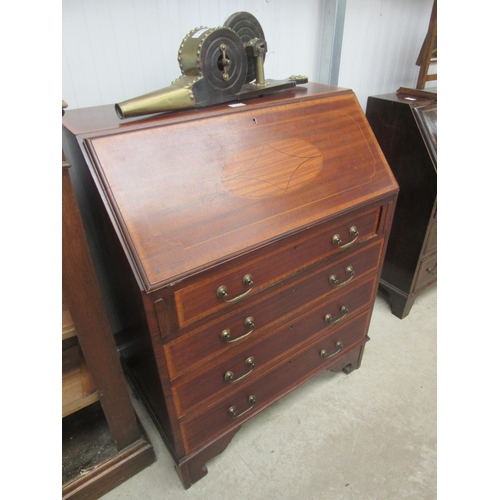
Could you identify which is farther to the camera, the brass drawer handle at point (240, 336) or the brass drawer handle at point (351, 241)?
the brass drawer handle at point (351, 241)

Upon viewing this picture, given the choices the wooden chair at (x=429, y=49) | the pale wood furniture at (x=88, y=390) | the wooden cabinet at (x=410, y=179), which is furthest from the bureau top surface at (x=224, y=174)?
the wooden chair at (x=429, y=49)

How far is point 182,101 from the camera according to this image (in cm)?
102

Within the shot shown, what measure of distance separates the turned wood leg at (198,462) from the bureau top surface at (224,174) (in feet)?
2.42

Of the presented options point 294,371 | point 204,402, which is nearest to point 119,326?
point 204,402

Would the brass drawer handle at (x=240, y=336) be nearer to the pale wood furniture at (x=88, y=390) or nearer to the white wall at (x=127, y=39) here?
the pale wood furniture at (x=88, y=390)

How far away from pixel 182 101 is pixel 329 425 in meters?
1.36

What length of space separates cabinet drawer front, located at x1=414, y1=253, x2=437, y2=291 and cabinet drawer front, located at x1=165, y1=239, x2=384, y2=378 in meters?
0.69

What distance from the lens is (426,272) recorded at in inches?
78.1

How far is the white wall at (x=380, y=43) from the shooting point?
1838 mm

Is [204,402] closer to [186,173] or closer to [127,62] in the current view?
[186,173]

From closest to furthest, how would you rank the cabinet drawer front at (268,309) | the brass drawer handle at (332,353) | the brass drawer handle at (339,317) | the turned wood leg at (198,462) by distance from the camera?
the cabinet drawer front at (268,309)
the turned wood leg at (198,462)
the brass drawer handle at (339,317)
the brass drawer handle at (332,353)

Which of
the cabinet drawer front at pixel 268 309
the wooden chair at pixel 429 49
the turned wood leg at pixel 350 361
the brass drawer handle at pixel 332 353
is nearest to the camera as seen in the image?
the cabinet drawer front at pixel 268 309

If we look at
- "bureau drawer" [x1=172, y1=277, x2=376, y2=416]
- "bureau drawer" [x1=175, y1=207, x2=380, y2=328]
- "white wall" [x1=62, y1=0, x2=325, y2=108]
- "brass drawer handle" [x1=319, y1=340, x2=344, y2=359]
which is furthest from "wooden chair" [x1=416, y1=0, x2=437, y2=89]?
"brass drawer handle" [x1=319, y1=340, x2=344, y2=359]

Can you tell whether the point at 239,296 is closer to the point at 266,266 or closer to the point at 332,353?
the point at 266,266
